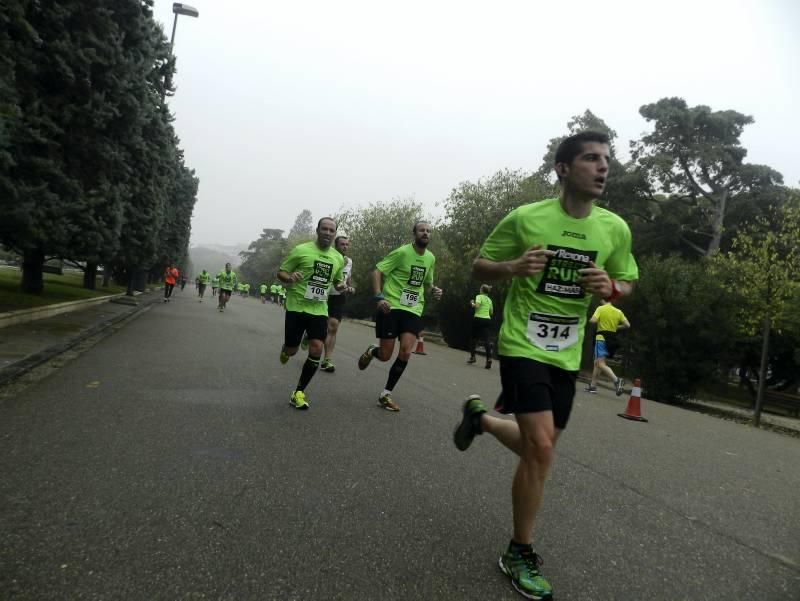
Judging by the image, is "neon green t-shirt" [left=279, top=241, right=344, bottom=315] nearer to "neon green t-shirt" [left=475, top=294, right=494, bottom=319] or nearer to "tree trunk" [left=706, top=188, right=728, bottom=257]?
"neon green t-shirt" [left=475, top=294, right=494, bottom=319]

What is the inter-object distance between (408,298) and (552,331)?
4100 mm

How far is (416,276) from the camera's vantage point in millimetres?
7164

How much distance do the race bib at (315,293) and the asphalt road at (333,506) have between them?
121cm

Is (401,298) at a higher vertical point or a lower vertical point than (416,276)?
lower

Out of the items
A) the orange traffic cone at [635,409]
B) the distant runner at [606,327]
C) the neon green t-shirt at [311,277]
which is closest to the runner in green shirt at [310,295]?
the neon green t-shirt at [311,277]

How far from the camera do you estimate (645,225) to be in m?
36.6

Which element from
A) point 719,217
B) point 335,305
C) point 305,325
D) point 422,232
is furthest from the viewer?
point 719,217

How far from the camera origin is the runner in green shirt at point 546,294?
283 cm

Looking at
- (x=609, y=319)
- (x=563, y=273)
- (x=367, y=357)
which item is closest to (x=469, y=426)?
(x=563, y=273)

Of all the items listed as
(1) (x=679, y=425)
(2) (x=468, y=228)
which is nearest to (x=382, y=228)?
(2) (x=468, y=228)

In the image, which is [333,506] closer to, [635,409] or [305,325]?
[305,325]

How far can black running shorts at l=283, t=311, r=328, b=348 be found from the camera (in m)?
6.42

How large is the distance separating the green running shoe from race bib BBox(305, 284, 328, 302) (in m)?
4.06

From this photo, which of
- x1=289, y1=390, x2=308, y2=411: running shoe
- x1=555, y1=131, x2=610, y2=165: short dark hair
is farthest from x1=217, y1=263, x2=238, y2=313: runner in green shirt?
x1=555, y1=131, x2=610, y2=165: short dark hair
